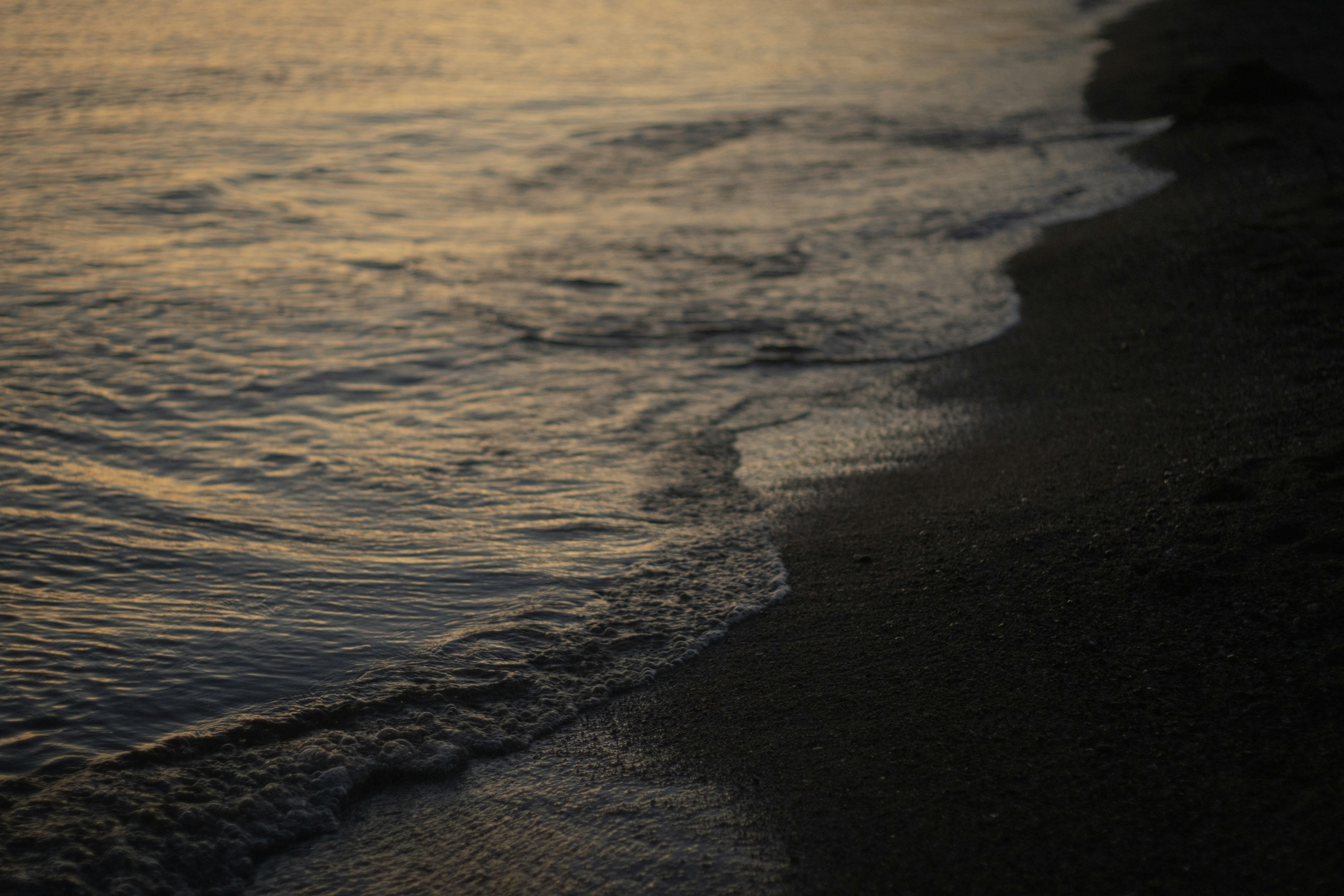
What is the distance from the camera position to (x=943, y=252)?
855 centimetres

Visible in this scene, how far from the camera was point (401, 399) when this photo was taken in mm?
6074

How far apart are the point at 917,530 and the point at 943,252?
16.7 ft

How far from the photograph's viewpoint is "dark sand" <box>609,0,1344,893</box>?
2426mm

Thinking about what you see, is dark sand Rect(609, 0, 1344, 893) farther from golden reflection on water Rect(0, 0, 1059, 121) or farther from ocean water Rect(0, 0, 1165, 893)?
golden reflection on water Rect(0, 0, 1059, 121)

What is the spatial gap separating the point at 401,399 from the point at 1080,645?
4.19 metres

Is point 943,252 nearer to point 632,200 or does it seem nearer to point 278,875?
point 632,200

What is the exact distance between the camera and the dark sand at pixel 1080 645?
2426mm

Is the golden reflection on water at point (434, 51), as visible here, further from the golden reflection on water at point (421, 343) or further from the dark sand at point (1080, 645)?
the dark sand at point (1080, 645)

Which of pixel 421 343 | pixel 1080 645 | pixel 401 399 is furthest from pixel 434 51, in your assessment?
pixel 1080 645

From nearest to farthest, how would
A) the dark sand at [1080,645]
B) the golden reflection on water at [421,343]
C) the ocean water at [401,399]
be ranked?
the dark sand at [1080,645]
the ocean water at [401,399]
the golden reflection on water at [421,343]

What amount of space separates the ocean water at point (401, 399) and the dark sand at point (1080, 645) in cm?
43

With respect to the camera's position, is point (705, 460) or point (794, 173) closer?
point (705, 460)

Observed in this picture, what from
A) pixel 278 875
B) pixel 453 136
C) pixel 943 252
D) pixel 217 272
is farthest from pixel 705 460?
pixel 453 136

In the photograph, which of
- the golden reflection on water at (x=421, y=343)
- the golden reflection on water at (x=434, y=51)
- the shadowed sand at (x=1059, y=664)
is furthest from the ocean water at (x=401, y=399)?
the golden reflection on water at (x=434, y=51)
